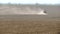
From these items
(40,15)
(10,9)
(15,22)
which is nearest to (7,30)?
(15,22)

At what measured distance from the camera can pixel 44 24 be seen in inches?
41.8

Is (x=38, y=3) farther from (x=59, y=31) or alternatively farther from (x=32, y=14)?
(x=59, y=31)

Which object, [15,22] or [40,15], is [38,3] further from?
[15,22]

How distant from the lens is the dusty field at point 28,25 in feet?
3.36

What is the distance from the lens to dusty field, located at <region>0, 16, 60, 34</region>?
40.3 inches

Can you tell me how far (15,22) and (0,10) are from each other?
0.17m

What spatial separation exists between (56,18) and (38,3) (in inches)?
8.1

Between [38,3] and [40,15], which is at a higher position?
[38,3]

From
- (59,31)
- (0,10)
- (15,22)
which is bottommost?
(59,31)

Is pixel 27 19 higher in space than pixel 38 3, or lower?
lower

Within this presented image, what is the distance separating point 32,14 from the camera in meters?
1.08

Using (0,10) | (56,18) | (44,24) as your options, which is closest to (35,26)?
(44,24)

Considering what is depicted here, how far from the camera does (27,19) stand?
3.44ft

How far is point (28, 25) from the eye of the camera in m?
1.04
